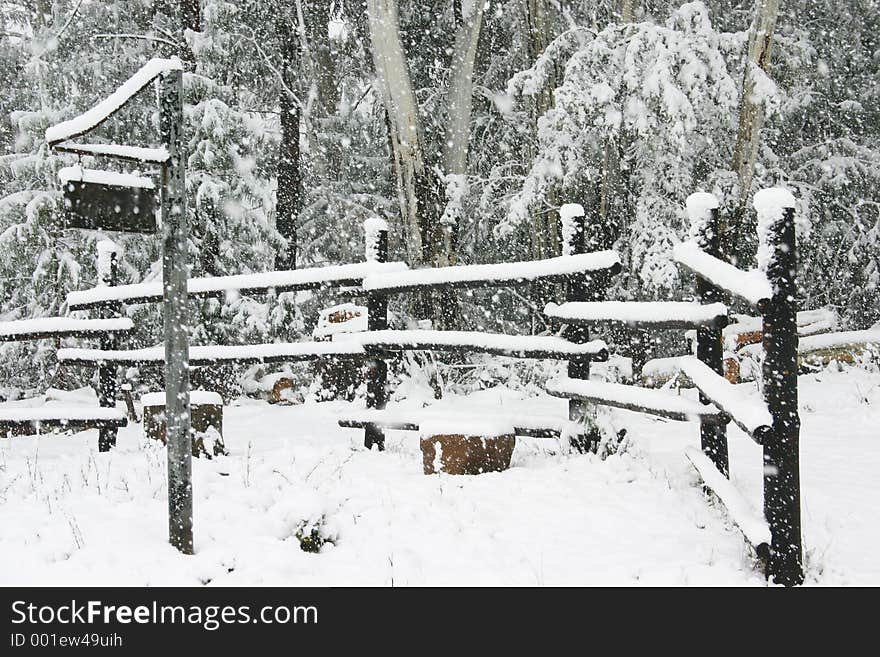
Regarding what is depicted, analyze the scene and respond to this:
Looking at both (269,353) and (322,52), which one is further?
(322,52)

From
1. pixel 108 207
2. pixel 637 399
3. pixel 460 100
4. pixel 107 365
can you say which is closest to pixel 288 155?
pixel 460 100

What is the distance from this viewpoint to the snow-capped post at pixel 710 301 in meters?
5.13

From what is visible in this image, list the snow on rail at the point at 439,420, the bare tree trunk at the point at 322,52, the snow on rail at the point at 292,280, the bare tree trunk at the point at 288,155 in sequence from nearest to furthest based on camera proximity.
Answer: the snow on rail at the point at 439,420 → the snow on rail at the point at 292,280 → the bare tree trunk at the point at 288,155 → the bare tree trunk at the point at 322,52

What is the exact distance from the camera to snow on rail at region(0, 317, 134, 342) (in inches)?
291

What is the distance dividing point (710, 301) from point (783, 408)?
1553 millimetres

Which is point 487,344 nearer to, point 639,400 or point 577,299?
point 577,299

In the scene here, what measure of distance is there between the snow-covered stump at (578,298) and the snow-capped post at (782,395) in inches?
92.5

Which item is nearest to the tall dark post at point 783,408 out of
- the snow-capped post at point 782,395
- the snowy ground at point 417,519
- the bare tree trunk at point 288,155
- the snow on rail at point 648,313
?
the snow-capped post at point 782,395

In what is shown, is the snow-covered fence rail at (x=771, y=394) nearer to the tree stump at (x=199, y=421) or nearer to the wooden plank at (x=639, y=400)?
the wooden plank at (x=639, y=400)

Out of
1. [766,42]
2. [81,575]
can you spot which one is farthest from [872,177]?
[81,575]

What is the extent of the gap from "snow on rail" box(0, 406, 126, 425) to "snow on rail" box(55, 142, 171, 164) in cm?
374

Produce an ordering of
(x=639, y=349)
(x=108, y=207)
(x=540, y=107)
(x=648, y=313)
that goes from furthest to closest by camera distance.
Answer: (x=639, y=349)
(x=540, y=107)
(x=648, y=313)
(x=108, y=207)

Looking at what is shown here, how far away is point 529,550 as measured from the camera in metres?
4.23

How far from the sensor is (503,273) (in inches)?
242
